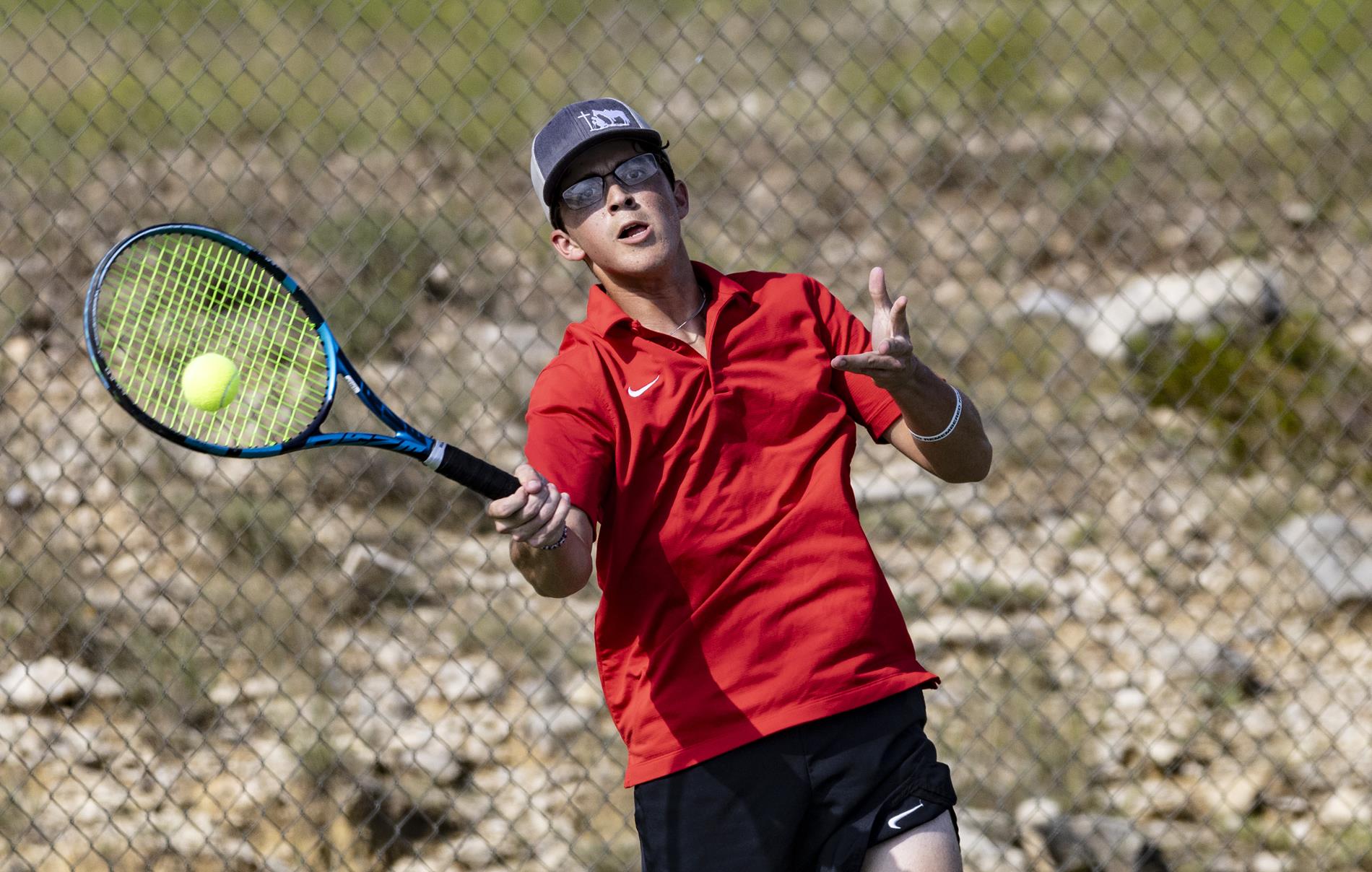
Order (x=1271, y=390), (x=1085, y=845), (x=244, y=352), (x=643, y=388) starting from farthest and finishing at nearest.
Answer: (x=1271, y=390) → (x=1085, y=845) → (x=244, y=352) → (x=643, y=388)

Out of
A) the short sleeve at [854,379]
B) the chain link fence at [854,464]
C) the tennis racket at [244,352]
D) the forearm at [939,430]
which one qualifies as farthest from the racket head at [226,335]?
the chain link fence at [854,464]

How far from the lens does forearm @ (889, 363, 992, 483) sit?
2.34m

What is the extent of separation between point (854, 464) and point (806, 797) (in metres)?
3.84

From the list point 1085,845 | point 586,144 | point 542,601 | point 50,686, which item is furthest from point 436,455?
point 50,686

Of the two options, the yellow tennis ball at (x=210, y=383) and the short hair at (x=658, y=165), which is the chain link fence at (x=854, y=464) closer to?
the yellow tennis ball at (x=210, y=383)

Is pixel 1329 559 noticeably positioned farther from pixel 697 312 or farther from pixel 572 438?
pixel 572 438

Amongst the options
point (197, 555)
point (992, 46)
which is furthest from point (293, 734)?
point (992, 46)

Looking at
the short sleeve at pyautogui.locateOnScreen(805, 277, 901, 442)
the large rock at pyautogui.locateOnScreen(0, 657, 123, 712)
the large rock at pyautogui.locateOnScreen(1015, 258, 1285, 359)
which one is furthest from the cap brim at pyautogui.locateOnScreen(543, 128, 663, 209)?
the large rock at pyautogui.locateOnScreen(1015, 258, 1285, 359)

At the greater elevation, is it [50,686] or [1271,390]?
[1271,390]

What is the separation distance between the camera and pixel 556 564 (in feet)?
7.21

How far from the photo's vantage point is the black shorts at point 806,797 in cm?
233

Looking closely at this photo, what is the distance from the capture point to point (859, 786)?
233 cm

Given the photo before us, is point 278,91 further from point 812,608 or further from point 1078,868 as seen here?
point 812,608

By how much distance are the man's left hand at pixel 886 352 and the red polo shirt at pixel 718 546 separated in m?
0.19
